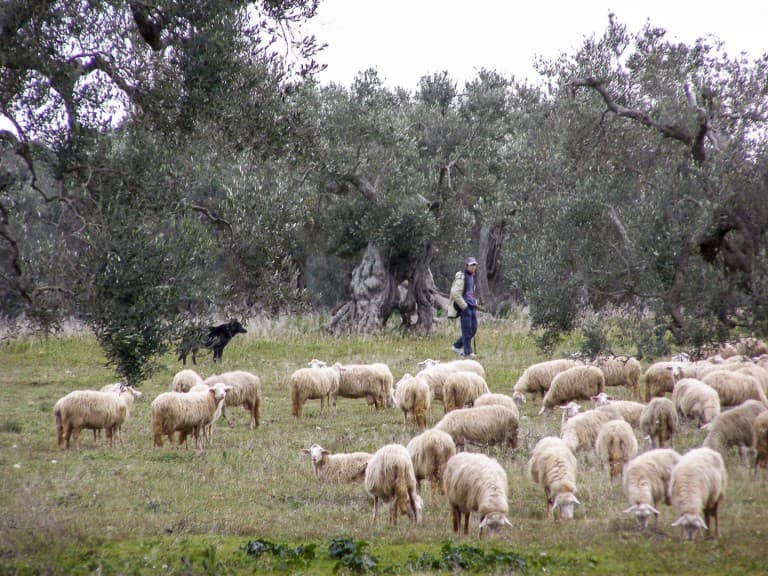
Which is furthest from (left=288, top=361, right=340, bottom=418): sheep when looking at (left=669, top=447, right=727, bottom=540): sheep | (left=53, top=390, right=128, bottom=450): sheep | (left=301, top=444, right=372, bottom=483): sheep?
(left=669, top=447, right=727, bottom=540): sheep

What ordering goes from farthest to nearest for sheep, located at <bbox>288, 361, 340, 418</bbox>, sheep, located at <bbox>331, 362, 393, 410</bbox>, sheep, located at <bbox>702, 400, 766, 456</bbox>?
sheep, located at <bbox>331, 362, 393, 410</bbox>
sheep, located at <bbox>288, 361, 340, 418</bbox>
sheep, located at <bbox>702, 400, 766, 456</bbox>

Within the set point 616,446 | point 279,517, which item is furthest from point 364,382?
point 279,517

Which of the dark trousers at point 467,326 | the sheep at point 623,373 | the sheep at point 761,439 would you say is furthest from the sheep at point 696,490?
the dark trousers at point 467,326

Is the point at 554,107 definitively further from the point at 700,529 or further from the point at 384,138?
the point at 384,138

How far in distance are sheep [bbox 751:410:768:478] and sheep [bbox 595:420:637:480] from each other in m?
1.66

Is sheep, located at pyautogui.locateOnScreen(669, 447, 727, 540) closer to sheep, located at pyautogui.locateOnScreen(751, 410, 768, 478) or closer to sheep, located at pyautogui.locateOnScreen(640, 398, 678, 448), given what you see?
sheep, located at pyautogui.locateOnScreen(751, 410, 768, 478)

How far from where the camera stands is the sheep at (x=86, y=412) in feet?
43.9

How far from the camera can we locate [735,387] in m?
14.6

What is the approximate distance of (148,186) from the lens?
9.09 metres

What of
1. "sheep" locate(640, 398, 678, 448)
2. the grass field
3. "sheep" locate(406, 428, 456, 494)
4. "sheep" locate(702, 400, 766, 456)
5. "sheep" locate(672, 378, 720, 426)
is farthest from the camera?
"sheep" locate(672, 378, 720, 426)

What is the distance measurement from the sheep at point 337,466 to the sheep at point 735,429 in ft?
16.2

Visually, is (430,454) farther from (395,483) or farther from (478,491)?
(478,491)

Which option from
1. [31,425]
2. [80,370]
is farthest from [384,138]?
[31,425]

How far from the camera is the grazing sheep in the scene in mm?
8961
